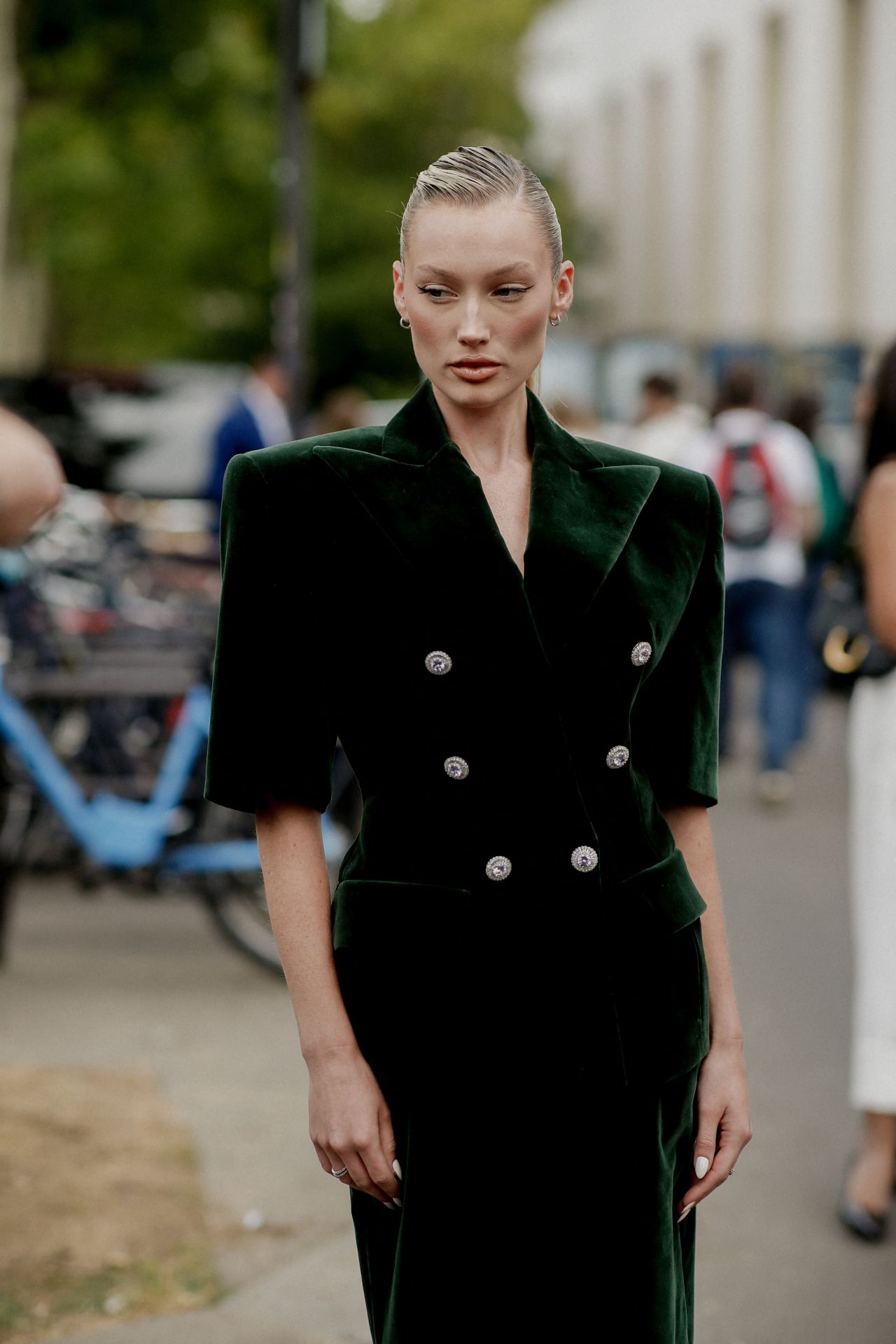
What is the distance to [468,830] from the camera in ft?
7.00

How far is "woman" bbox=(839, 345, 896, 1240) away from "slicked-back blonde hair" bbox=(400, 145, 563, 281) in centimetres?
225

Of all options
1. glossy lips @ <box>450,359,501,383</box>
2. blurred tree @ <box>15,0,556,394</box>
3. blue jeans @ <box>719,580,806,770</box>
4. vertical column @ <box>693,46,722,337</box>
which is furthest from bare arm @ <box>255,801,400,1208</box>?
vertical column @ <box>693,46,722,337</box>

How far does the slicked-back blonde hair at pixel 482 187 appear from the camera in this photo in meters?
2.15

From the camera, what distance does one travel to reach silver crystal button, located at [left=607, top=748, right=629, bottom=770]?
2193 mm

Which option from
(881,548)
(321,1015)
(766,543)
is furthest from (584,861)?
(766,543)

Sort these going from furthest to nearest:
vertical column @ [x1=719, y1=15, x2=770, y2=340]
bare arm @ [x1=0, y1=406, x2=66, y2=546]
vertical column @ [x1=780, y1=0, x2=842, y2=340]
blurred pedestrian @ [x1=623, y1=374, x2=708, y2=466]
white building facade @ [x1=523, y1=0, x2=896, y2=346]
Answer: vertical column @ [x1=719, y1=15, x2=770, y2=340], vertical column @ [x1=780, y1=0, x2=842, y2=340], white building facade @ [x1=523, y1=0, x2=896, y2=346], blurred pedestrian @ [x1=623, y1=374, x2=708, y2=466], bare arm @ [x1=0, y1=406, x2=66, y2=546]

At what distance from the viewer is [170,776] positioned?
6.55 meters

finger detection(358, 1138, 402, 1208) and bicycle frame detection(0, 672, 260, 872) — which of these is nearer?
finger detection(358, 1138, 402, 1208)

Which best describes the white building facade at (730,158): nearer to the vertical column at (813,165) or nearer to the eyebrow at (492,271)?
the vertical column at (813,165)

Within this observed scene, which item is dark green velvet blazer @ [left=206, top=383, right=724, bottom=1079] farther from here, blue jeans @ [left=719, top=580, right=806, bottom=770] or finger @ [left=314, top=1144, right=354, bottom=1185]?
blue jeans @ [left=719, top=580, right=806, bottom=770]

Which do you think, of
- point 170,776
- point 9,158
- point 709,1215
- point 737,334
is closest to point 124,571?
point 170,776

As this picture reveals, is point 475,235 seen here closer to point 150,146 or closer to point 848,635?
point 848,635

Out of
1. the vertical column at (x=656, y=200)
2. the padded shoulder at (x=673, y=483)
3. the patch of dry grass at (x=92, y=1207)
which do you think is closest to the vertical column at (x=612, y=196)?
the vertical column at (x=656, y=200)

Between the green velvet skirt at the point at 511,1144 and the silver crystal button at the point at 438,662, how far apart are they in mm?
289
